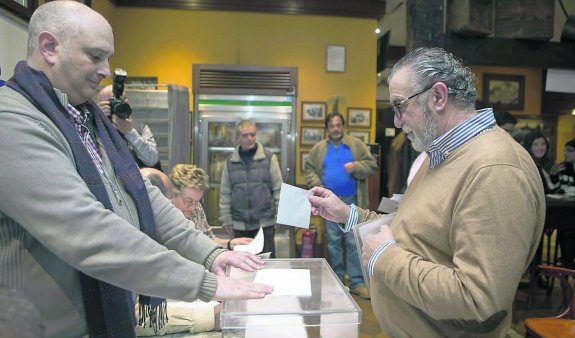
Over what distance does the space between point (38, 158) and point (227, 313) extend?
548mm

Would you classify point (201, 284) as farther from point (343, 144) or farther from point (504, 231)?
point (343, 144)

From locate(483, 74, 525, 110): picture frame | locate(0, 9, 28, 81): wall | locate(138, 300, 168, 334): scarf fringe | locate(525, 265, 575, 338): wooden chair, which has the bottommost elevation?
locate(525, 265, 575, 338): wooden chair

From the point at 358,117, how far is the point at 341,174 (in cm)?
172

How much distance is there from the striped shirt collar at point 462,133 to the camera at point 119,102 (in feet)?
6.77

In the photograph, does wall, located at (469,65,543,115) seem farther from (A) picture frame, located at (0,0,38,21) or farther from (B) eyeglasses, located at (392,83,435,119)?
(B) eyeglasses, located at (392,83,435,119)

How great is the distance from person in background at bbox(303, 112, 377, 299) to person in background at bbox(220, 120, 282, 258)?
1.73 ft

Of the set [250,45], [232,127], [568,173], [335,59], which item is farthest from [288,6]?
[568,173]

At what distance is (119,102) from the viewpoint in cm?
272

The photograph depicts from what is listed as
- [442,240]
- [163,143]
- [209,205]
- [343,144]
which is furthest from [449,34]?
[209,205]

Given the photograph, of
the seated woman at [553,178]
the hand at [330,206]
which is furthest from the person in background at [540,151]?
the hand at [330,206]

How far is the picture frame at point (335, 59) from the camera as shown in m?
5.81

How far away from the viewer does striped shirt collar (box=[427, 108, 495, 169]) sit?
4.03ft

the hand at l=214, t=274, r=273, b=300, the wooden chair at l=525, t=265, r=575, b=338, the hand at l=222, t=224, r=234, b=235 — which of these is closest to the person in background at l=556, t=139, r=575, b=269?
the wooden chair at l=525, t=265, r=575, b=338

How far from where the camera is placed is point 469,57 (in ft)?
7.30
